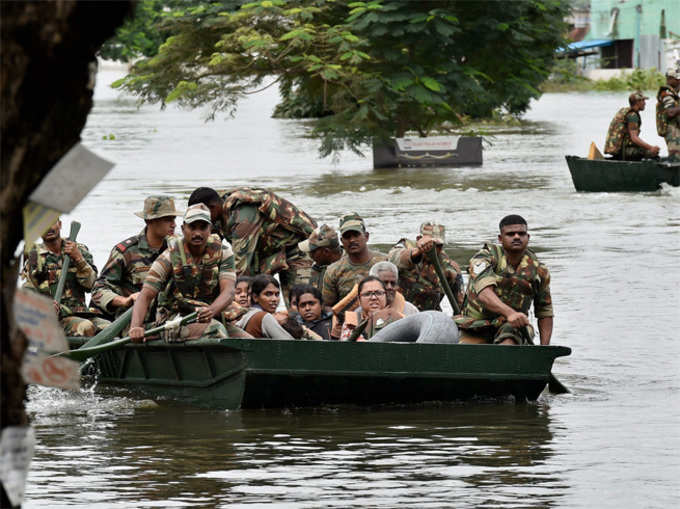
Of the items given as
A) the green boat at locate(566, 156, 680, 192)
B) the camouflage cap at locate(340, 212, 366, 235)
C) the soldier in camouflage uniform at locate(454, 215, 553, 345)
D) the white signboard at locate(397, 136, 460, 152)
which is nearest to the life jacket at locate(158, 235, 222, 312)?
the camouflage cap at locate(340, 212, 366, 235)

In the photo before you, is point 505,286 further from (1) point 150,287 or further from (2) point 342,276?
(1) point 150,287

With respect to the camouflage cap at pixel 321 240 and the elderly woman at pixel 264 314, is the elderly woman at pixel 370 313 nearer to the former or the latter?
the elderly woman at pixel 264 314

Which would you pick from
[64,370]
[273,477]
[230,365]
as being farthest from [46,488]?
[64,370]

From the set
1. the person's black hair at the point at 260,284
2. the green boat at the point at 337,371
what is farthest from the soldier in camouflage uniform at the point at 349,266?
the green boat at the point at 337,371

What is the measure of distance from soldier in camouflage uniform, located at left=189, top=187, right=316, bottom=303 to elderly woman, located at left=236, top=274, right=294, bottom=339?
1.37m

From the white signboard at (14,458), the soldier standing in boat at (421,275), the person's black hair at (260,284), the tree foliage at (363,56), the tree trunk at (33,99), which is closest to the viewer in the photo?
the tree trunk at (33,99)

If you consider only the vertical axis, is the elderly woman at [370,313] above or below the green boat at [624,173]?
below

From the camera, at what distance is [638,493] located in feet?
29.4

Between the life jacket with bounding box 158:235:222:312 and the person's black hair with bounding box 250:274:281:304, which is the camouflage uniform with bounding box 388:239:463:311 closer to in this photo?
the person's black hair with bounding box 250:274:281:304

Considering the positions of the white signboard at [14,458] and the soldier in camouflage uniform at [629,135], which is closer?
the white signboard at [14,458]

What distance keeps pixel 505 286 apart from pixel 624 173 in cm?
1676

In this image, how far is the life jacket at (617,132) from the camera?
25.9 metres

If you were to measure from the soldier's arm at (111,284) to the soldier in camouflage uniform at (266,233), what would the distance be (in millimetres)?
939

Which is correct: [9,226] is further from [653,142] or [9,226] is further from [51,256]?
[653,142]
